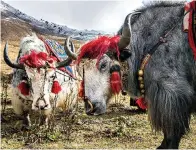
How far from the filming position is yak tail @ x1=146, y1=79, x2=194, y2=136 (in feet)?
8.42

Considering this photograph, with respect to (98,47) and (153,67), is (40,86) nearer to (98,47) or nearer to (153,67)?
(98,47)

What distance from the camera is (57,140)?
13.7 feet

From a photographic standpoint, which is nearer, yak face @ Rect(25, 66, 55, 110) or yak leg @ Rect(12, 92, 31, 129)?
yak face @ Rect(25, 66, 55, 110)

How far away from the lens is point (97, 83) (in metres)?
2.72

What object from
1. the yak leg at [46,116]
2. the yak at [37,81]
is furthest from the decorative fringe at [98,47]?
the yak leg at [46,116]

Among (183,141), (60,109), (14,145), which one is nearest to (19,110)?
(60,109)

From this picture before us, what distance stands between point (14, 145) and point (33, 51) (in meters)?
1.34

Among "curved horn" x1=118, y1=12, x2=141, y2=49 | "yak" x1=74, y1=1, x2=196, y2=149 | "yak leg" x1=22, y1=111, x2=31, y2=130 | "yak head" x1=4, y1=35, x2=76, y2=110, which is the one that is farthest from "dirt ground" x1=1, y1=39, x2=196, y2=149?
"curved horn" x1=118, y1=12, x2=141, y2=49

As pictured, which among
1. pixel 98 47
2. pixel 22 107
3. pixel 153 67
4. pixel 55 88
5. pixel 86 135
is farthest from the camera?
pixel 22 107

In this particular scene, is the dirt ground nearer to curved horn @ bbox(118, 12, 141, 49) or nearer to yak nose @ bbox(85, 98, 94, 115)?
yak nose @ bbox(85, 98, 94, 115)

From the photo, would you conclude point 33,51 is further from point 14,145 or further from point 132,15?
point 132,15

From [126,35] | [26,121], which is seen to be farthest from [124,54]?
[26,121]

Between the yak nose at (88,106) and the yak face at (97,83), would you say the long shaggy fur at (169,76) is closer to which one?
the yak face at (97,83)

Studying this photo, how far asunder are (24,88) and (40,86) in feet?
1.09
